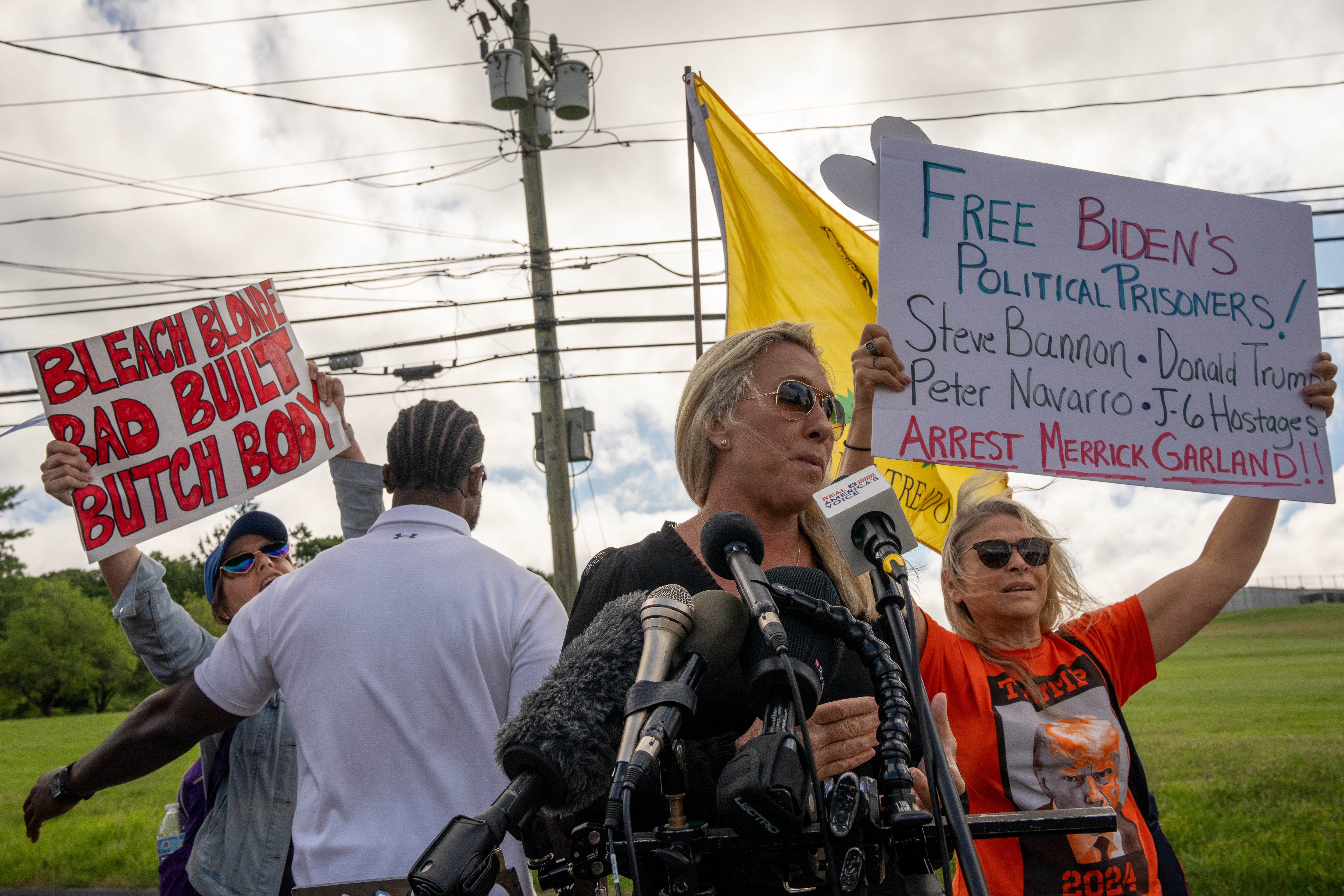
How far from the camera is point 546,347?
1223 cm

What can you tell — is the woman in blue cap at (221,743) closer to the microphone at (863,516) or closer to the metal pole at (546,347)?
the microphone at (863,516)

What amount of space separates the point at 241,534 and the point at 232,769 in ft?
2.66

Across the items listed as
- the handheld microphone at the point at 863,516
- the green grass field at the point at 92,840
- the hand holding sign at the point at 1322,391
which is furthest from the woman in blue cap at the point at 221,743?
the green grass field at the point at 92,840

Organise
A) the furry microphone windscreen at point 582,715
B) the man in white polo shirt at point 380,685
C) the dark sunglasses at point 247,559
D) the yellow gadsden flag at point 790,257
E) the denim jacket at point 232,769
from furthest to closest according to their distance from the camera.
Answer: the yellow gadsden flag at point 790,257 < the dark sunglasses at point 247,559 < the denim jacket at point 232,769 < the man in white polo shirt at point 380,685 < the furry microphone windscreen at point 582,715

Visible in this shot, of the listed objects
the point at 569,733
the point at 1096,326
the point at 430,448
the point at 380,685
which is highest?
the point at 1096,326

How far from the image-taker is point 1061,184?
289 cm

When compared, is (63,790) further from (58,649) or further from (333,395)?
(58,649)

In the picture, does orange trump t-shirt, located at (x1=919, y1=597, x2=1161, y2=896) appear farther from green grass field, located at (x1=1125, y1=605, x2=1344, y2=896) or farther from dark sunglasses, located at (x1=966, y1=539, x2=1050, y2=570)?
green grass field, located at (x1=1125, y1=605, x2=1344, y2=896)

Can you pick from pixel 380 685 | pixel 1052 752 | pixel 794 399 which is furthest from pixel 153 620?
pixel 1052 752

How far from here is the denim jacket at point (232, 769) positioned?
2.75 m

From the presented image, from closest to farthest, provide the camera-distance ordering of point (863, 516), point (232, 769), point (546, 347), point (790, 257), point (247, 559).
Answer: point (863, 516)
point (232, 769)
point (247, 559)
point (790, 257)
point (546, 347)

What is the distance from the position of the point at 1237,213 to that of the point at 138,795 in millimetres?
14687

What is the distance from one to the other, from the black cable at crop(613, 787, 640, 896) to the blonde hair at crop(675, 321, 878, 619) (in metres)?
1.30

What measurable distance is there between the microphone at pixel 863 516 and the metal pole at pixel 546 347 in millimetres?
10377
